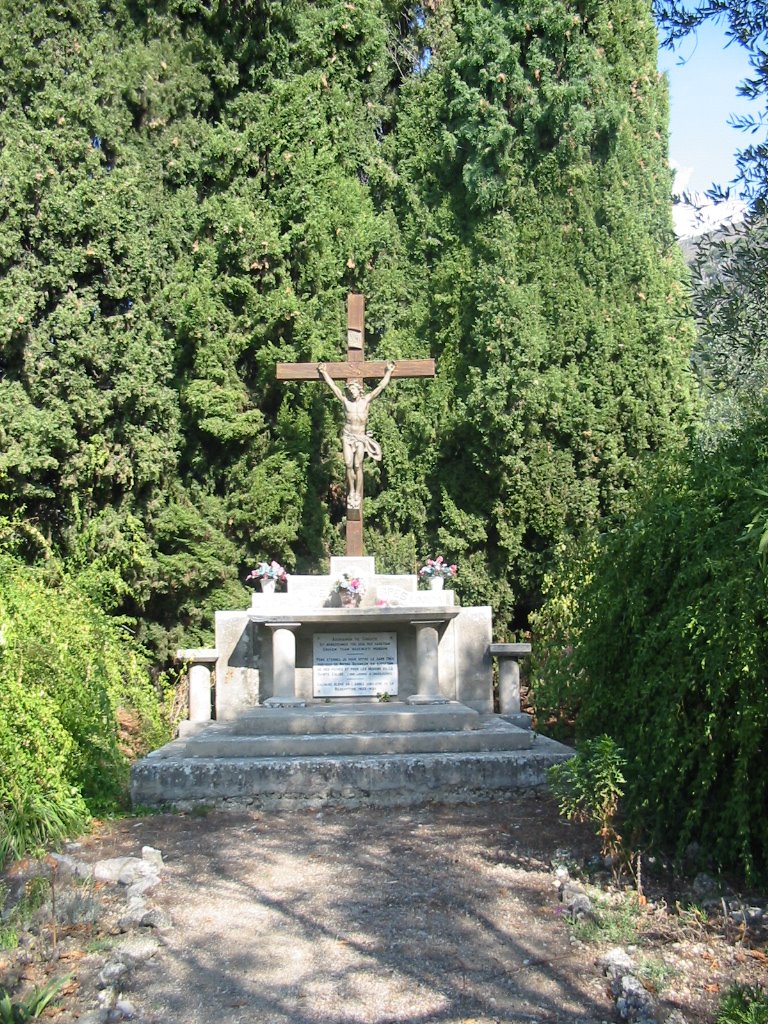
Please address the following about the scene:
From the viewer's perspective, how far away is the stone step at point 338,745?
Answer: 25.7 feet

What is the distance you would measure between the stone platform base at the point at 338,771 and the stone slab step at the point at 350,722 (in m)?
0.20

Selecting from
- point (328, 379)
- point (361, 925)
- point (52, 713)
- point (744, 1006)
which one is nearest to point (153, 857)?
point (52, 713)

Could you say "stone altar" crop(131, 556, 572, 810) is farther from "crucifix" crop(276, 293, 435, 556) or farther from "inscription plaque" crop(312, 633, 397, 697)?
"crucifix" crop(276, 293, 435, 556)

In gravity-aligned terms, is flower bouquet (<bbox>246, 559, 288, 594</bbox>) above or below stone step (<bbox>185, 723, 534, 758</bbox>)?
above

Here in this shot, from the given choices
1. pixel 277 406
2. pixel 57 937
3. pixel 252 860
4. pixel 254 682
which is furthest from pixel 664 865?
pixel 277 406

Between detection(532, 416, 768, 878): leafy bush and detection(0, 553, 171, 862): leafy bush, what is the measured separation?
125 inches

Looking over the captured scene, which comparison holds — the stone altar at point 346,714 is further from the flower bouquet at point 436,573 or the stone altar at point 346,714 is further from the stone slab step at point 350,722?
the flower bouquet at point 436,573

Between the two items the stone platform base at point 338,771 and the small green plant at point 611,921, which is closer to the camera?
the small green plant at point 611,921

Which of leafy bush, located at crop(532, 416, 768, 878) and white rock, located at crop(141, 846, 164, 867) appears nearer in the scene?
leafy bush, located at crop(532, 416, 768, 878)

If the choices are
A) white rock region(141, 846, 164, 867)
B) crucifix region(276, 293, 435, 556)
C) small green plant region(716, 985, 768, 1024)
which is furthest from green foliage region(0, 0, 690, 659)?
small green plant region(716, 985, 768, 1024)

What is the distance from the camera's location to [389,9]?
13.6 meters

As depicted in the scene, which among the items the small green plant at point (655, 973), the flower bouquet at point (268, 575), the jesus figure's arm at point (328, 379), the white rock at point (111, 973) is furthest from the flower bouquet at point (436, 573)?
the white rock at point (111, 973)

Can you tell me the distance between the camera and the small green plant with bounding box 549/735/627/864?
16.0 feet

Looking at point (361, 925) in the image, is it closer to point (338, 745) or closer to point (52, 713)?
point (52, 713)
